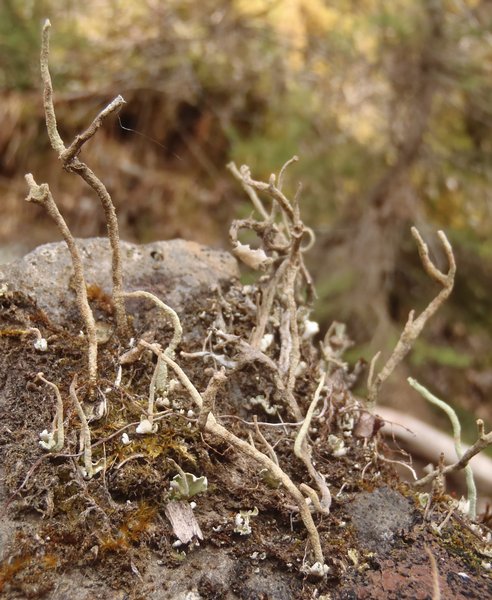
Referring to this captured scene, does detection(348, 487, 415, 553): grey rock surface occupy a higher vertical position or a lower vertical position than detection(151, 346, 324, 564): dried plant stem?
lower

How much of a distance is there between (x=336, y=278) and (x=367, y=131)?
1744 mm

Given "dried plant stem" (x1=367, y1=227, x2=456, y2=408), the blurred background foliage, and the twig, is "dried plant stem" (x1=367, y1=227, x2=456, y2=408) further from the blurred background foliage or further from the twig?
the blurred background foliage

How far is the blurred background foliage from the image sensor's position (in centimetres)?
442

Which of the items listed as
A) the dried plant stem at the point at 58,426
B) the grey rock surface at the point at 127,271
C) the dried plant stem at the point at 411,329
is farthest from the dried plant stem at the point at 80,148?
the dried plant stem at the point at 411,329

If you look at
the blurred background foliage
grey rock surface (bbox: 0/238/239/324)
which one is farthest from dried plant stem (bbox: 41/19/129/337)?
the blurred background foliage

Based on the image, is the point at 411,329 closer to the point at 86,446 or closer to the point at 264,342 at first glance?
the point at 264,342

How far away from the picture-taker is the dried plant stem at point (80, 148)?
3.92 ft

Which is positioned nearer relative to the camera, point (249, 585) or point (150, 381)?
point (249, 585)

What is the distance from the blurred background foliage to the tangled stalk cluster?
248 cm

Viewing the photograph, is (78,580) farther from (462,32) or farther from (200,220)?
(200,220)

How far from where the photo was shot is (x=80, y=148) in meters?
1.24

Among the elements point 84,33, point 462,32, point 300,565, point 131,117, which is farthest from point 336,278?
point 300,565

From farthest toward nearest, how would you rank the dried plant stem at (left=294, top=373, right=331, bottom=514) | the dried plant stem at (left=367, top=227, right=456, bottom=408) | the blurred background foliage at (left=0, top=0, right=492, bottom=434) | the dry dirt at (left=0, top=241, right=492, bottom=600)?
the blurred background foliage at (left=0, top=0, right=492, bottom=434) < the dried plant stem at (left=367, top=227, right=456, bottom=408) < the dried plant stem at (left=294, top=373, right=331, bottom=514) < the dry dirt at (left=0, top=241, right=492, bottom=600)

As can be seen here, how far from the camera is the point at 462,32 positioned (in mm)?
3994
